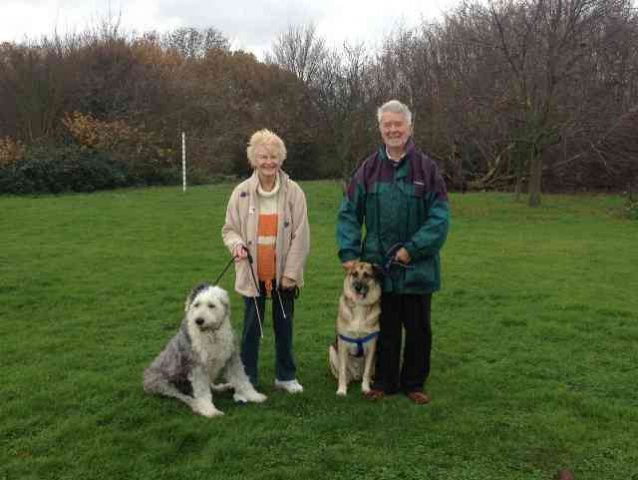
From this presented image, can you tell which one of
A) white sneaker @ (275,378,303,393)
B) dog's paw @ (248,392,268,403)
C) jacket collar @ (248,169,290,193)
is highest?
jacket collar @ (248,169,290,193)

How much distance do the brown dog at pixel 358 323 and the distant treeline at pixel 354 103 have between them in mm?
14685

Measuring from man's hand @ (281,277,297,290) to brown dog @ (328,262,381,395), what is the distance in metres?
0.40

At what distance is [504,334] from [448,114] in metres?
14.9

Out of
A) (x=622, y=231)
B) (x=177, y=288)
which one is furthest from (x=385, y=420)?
(x=622, y=231)

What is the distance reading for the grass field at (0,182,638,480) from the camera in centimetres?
377

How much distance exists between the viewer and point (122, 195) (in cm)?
2023

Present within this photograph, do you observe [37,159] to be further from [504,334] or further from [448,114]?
Result: [504,334]

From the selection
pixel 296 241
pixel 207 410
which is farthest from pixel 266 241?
pixel 207 410

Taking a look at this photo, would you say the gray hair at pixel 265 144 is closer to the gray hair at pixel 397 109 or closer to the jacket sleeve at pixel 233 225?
the jacket sleeve at pixel 233 225

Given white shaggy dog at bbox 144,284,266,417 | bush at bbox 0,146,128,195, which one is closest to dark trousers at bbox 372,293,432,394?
white shaggy dog at bbox 144,284,266,417

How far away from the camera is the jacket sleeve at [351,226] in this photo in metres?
4.63

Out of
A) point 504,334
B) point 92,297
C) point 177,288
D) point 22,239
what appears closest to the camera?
point 504,334

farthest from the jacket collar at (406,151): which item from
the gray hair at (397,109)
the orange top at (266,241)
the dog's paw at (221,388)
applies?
the dog's paw at (221,388)

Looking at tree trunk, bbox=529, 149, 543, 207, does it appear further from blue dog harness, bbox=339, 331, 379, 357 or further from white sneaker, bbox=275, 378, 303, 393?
white sneaker, bbox=275, 378, 303, 393
